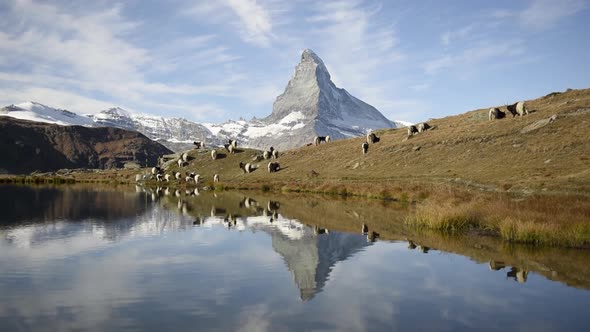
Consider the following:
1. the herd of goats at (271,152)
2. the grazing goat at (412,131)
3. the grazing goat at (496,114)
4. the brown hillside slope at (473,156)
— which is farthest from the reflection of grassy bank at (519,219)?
the grazing goat at (412,131)

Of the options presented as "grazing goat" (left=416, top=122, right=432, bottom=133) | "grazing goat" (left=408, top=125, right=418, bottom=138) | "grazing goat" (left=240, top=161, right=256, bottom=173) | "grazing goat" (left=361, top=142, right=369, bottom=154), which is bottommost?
"grazing goat" (left=240, top=161, right=256, bottom=173)

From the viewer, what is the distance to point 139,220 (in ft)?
155

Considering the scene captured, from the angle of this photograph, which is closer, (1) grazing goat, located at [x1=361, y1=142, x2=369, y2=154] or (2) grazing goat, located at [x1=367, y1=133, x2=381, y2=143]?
(1) grazing goat, located at [x1=361, y1=142, x2=369, y2=154]

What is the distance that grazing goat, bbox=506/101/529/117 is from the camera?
278 feet

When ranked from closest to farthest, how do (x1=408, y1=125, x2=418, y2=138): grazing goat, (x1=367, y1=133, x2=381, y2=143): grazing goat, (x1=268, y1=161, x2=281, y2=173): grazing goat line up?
(x1=408, y1=125, x2=418, y2=138): grazing goat → (x1=367, y1=133, x2=381, y2=143): grazing goat → (x1=268, y1=161, x2=281, y2=173): grazing goat

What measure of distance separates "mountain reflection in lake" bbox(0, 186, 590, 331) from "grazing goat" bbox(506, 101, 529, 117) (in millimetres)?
56098

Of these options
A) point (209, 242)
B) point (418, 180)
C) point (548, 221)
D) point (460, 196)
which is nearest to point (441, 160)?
point (418, 180)

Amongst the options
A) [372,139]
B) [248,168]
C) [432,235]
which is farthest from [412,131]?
[432,235]

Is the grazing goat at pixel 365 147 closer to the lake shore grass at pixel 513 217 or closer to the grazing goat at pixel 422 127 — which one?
the grazing goat at pixel 422 127

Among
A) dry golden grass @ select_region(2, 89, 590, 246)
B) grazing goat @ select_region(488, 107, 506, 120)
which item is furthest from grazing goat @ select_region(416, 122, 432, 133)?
grazing goat @ select_region(488, 107, 506, 120)

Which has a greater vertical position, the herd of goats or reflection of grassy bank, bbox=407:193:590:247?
the herd of goats

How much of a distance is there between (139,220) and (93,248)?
54.3ft

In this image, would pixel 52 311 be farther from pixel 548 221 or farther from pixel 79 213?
pixel 79 213

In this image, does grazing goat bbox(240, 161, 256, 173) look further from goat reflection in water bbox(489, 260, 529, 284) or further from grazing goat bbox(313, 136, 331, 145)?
goat reflection in water bbox(489, 260, 529, 284)
